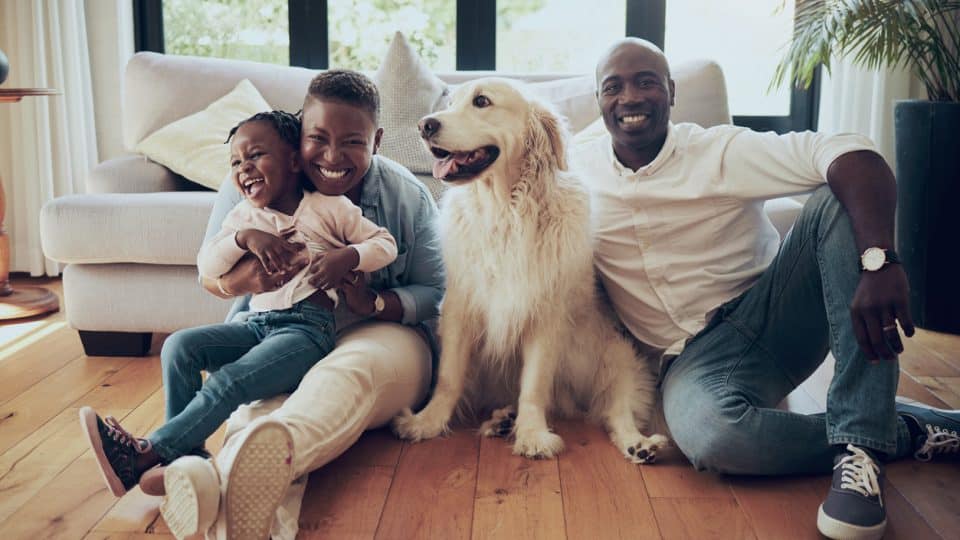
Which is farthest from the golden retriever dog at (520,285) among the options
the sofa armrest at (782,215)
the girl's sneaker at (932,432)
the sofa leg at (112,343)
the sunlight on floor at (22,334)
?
the sunlight on floor at (22,334)

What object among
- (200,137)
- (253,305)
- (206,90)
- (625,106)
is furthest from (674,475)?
(206,90)

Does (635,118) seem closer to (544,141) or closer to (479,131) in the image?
(544,141)

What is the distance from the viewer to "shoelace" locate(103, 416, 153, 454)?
65.6 inches

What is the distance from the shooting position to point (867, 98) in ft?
13.6

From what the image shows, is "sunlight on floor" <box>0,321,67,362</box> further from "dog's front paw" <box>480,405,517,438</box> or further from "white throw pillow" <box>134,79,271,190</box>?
"dog's front paw" <box>480,405,517,438</box>

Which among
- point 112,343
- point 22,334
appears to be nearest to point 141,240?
point 112,343

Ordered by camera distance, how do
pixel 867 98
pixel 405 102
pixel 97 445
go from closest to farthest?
pixel 97 445, pixel 405 102, pixel 867 98

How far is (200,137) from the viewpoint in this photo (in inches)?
126

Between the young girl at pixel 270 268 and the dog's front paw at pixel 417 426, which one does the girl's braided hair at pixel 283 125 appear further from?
the dog's front paw at pixel 417 426

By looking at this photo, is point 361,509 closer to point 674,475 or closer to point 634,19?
point 674,475

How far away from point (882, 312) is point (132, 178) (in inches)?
94.3

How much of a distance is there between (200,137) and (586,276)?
1.62 metres

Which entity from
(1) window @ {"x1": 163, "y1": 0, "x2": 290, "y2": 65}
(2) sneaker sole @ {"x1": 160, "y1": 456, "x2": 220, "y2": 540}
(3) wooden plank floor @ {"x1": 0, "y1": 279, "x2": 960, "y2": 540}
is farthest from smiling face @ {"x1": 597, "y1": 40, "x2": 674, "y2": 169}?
(1) window @ {"x1": 163, "y1": 0, "x2": 290, "y2": 65}

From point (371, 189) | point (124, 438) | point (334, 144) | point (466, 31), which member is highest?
point (466, 31)
